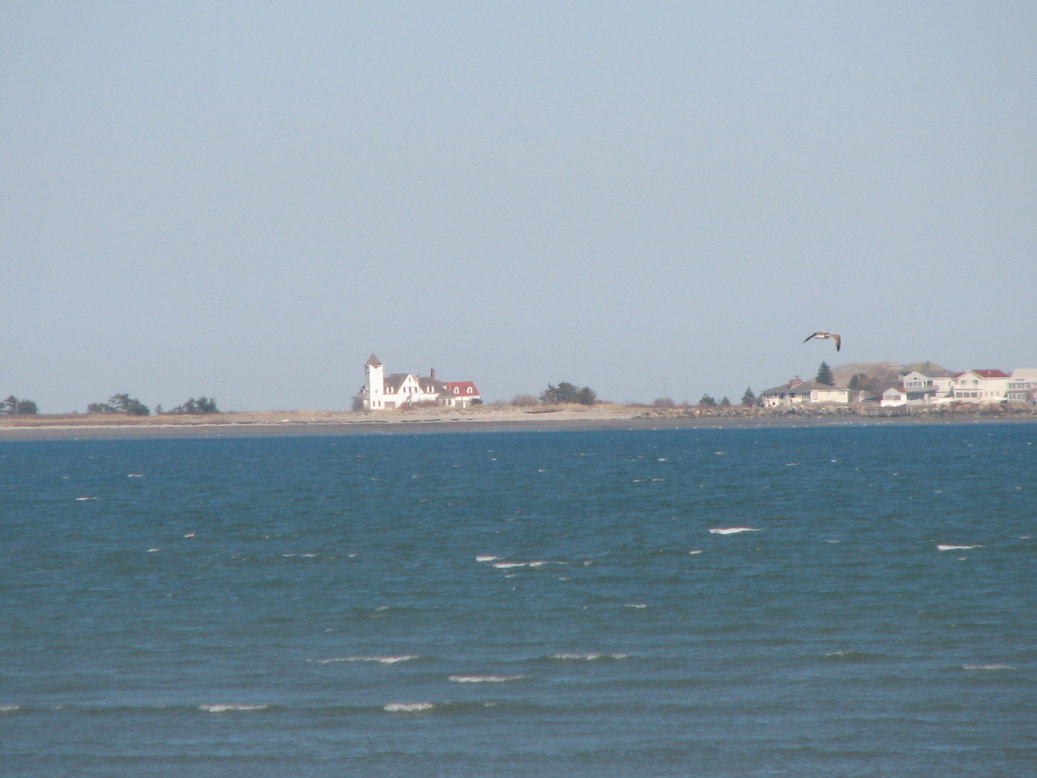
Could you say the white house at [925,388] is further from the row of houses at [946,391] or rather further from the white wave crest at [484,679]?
the white wave crest at [484,679]

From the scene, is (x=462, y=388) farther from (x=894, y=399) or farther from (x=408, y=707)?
(x=408, y=707)

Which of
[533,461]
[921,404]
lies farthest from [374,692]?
[921,404]

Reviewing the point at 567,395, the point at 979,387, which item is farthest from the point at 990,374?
the point at 567,395

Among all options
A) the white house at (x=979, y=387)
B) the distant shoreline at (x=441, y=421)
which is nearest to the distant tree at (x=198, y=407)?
the distant shoreline at (x=441, y=421)

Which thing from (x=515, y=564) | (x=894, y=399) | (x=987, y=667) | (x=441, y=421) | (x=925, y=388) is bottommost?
(x=987, y=667)

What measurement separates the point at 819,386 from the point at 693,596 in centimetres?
16315

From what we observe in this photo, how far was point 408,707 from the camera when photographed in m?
16.7

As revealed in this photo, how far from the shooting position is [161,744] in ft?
49.9

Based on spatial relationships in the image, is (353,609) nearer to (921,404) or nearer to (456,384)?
(456,384)

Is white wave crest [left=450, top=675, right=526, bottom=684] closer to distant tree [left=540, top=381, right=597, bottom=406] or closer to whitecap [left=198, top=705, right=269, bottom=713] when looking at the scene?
whitecap [left=198, top=705, right=269, bottom=713]

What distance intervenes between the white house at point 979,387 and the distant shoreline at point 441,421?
14.1m

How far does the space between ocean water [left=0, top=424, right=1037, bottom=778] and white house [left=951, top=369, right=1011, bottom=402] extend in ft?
460

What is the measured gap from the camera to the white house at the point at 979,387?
590ft

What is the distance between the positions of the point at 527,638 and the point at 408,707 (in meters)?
4.83
